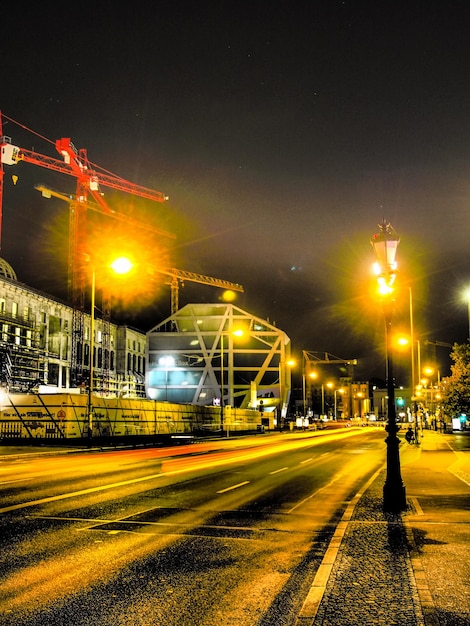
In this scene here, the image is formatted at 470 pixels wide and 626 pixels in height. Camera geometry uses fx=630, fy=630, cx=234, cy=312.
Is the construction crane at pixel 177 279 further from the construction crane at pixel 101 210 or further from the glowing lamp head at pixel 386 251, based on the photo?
the glowing lamp head at pixel 386 251

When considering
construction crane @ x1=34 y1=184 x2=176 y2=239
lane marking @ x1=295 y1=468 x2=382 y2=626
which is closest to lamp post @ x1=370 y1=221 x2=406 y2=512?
lane marking @ x1=295 y1=468 x2=382 y2=626

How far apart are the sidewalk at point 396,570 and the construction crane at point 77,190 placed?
8425 centimetres

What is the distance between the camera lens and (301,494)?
15203mm

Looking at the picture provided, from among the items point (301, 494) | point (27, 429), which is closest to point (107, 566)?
point (301, 494)

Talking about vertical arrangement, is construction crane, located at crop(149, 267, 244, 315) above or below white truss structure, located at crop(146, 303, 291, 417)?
above

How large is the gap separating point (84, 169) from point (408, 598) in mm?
114433

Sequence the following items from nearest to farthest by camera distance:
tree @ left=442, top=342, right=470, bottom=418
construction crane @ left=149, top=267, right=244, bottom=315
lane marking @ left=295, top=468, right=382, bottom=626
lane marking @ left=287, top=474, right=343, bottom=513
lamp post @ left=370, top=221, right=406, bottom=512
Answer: lane marking @ left=295, top=468, right=382, bottom=626, lamp post @ left=370, top=221, right=406, bottom=512, lane marking @ left=287, top=474, right=343, bottom=513, tree @ left=442, top=342, right=470, bottom=418, construction crane @ left=149, top=267, right=244, bottom=315

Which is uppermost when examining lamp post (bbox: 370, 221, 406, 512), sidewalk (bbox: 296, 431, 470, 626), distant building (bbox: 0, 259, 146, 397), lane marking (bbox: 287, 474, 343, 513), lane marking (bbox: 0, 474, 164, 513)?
distant building (bbox: 0, 259, 146, 397)

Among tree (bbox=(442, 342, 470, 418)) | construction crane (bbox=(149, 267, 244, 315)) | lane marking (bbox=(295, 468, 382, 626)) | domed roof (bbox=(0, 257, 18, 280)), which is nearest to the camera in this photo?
lane marking (bbox=(295, 468, 382, 626))

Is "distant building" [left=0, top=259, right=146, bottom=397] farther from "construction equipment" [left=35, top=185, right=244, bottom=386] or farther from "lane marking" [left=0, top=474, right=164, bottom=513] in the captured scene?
"lane marking" [left=0, top=474, right=164, bottom=513]

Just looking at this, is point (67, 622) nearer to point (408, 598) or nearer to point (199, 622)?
point (199, 622)

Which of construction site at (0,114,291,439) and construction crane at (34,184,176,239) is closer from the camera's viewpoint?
construction site at (0,114,291,439)

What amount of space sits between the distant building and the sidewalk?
5475 centimetres

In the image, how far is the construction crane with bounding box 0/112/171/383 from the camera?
3686 inches
